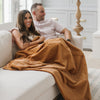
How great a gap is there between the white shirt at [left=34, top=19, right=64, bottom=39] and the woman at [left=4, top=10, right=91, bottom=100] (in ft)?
1.18

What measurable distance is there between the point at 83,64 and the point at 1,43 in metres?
0.95

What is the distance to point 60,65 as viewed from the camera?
10.3ft

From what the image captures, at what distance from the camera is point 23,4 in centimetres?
565

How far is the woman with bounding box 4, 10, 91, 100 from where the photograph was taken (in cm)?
296

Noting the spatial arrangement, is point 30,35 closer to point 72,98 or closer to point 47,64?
point 47,64

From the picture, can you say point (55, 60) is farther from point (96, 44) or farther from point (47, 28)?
point (96, 44)

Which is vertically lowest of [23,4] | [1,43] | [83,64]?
[83,64]

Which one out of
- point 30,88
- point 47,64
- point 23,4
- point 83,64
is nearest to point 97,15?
point 23,4

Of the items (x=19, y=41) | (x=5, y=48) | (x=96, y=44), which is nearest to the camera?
(x=5, y=48)

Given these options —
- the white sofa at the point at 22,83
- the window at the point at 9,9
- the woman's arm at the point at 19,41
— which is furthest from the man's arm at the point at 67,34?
the window at the point at 9,9

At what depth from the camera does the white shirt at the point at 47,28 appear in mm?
3852

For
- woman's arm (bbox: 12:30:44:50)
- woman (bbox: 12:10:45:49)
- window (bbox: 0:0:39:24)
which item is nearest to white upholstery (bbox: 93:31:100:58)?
window (bbox: 0:0:39:24)

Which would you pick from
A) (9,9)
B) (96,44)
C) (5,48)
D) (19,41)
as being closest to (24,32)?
(19,41)

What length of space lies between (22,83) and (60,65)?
2.49ft
